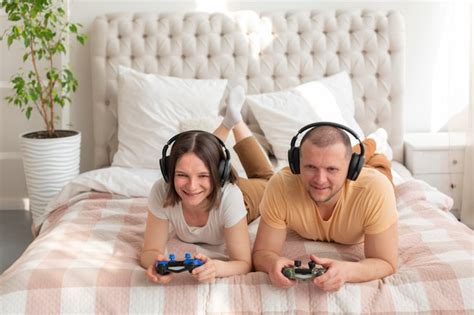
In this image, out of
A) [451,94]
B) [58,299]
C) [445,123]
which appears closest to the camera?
[58,299]

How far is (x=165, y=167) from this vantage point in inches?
87.8

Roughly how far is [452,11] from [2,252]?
9.21ft

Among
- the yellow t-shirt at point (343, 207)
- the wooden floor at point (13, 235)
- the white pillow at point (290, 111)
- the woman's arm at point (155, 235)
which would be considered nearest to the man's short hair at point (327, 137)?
the yellow t-shirt at point (343, 207)

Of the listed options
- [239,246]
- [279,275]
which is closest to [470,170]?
[239,246]

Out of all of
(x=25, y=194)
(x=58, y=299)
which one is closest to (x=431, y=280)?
(x=58, y=299)

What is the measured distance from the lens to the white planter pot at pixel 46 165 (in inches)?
142

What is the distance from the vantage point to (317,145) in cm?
206

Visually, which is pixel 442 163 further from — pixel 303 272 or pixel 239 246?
pixel 303 272

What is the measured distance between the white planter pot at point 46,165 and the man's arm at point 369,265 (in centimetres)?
199

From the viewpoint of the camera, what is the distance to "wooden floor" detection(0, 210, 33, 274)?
348 centimetres

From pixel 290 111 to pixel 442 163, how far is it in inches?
34.8

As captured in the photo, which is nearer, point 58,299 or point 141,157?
point 58,299

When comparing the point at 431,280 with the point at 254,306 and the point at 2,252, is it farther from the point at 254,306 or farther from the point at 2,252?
the point at 2,252

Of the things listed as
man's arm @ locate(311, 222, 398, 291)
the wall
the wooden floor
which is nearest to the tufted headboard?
the wall
